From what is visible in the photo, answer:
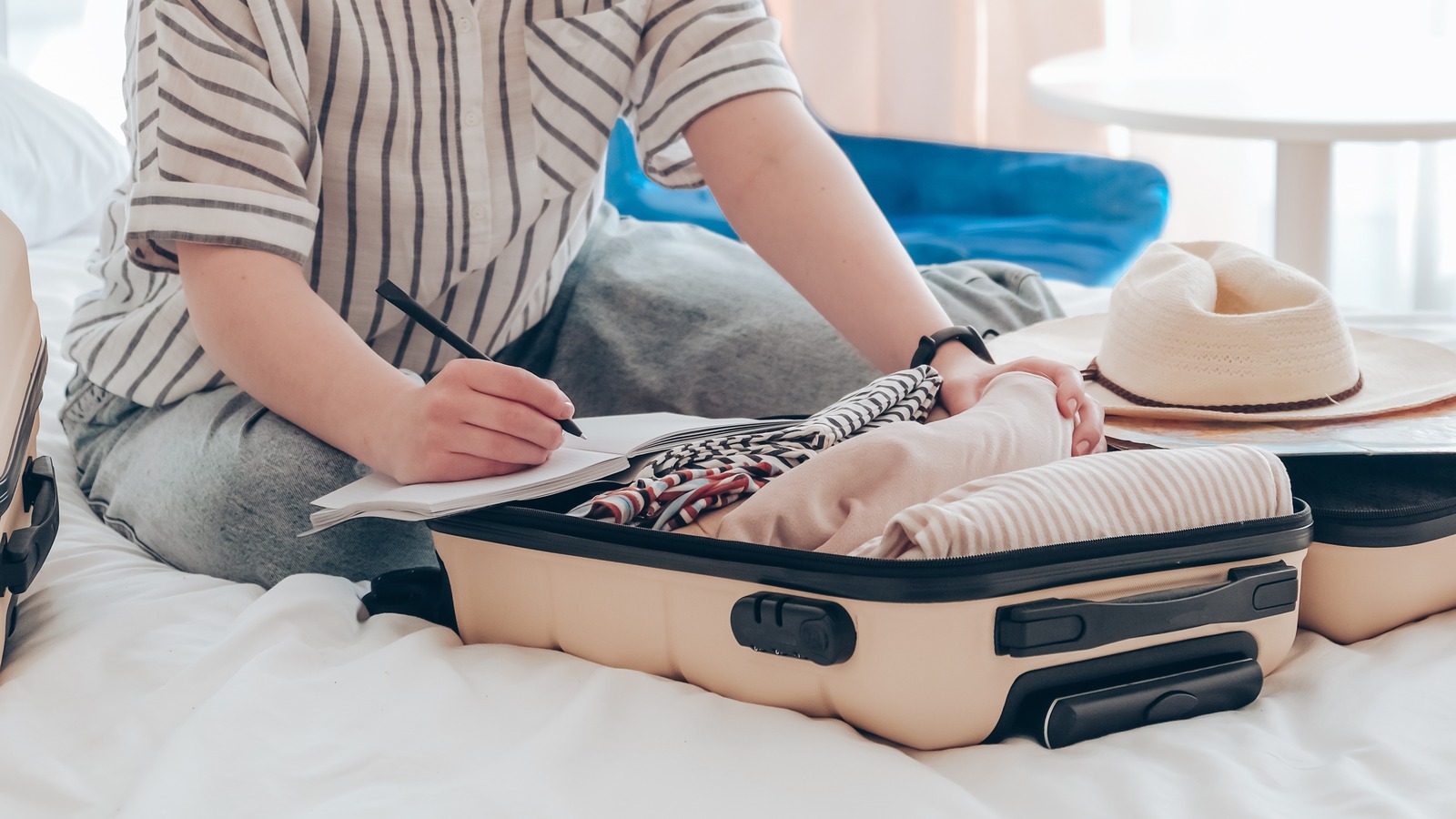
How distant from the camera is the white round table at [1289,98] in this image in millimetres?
1318

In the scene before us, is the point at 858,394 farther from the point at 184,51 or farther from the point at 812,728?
the point at 184,51

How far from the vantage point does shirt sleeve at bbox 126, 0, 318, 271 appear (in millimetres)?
703

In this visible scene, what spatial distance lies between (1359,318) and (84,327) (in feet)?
3.19

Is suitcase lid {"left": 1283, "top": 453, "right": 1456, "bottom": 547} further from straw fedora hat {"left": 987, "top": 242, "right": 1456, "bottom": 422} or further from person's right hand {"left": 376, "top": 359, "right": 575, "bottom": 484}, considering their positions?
person's right hand {"left": 376, "top": 359, "right": 575, "bottom": 484}

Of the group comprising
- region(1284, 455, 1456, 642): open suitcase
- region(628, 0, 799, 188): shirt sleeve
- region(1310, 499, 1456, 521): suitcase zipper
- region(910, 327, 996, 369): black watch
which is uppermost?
region(628, 0, 799, 188): shirt sleeve

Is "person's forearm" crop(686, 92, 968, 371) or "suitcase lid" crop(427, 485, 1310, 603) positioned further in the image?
"person's forearm" crop(686, 92, 968, 371)

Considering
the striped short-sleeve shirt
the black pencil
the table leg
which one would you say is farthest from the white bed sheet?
the table leg

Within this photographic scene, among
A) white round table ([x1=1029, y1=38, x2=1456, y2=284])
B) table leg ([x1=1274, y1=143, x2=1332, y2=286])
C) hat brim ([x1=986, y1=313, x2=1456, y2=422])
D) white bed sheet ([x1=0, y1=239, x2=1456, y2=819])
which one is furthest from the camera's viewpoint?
table leg ([x1=1274, y1=143, x2=1332, y2=286])

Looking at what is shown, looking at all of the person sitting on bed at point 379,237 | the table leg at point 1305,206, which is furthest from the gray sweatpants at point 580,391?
the table leg at point 1305,206

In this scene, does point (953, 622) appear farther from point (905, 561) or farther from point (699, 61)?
point (699, 61)

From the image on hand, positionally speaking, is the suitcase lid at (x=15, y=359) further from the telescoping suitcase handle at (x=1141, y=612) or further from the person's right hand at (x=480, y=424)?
the telescoping suitcase handle at (x=1141, y=612)

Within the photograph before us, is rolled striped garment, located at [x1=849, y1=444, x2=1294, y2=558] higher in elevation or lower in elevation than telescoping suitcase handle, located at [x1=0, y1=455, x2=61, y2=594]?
higher

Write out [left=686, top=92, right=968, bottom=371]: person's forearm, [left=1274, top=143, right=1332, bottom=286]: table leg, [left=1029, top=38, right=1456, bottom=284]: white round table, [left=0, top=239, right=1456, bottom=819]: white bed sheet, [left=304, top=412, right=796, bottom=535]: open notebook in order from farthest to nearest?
1. [left=1274, top=143, right=1332, bottom=286]: table leg
2. [left=1029, top=38, right=1456, bottom=284]: white round table
3. [left=686, top=92, right=968, bottom=371]: person's forearm
4. [left=304, top=412, right=796, bottom=535]: open notebook
5. [left=0, top=239, right=1456, bottom=819]: white bed sheet

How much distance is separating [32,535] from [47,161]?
3.05 feet
